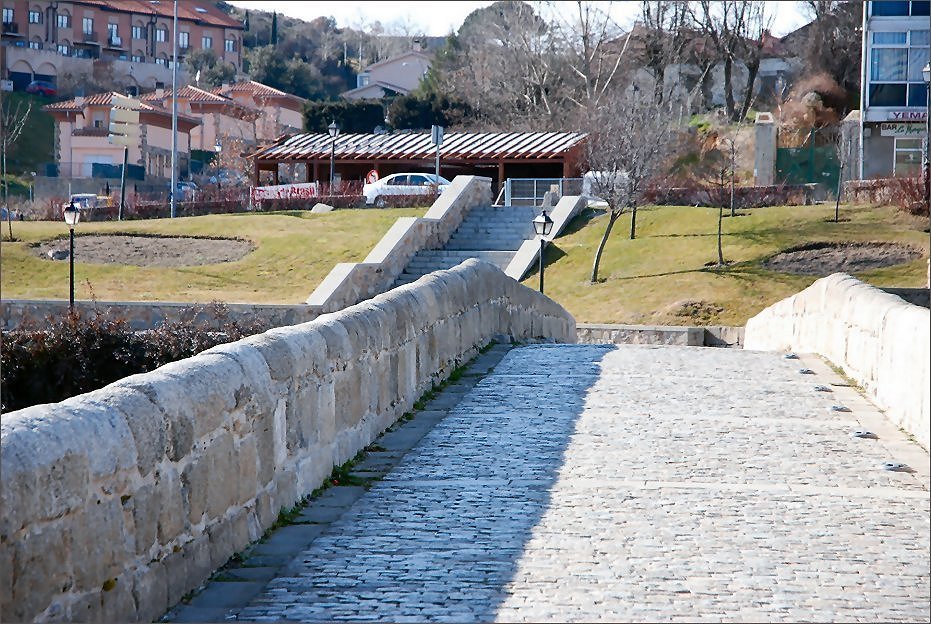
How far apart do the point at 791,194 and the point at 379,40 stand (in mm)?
78247

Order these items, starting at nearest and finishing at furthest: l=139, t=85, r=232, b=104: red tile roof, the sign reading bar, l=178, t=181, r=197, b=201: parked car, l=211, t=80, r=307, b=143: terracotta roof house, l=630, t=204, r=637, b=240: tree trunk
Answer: l=630, t=204, r=637, b=240: tree trunk → the sign reading bar → l=178, t=181, r=197, b=201: parked car → l=139, t=85, r=232, b=104: red tile roof → l=211, t=80, r=307, b=143: terracotta roof house

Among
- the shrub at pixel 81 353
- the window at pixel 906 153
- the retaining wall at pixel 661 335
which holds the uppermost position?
the window at pixel 906 153

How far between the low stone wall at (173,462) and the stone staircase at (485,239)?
19.6m

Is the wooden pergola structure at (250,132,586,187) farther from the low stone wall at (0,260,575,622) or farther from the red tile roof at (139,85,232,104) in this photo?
the low stone wall at (0,260,575,622)

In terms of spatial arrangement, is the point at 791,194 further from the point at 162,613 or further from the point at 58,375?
the point at 162,613

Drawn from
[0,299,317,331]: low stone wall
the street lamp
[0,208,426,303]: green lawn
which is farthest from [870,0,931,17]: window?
[0,299,317,331]: low stone wall

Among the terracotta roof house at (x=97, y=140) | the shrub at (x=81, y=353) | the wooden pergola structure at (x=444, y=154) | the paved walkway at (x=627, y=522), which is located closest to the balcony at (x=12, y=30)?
the terracotta roof house at (x=97, y=140)

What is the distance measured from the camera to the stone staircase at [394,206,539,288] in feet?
93.8

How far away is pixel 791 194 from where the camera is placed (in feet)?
127

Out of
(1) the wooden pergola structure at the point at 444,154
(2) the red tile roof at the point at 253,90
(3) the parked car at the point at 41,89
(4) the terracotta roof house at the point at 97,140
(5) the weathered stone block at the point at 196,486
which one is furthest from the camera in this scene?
(3) the parked car at the point at 41,89

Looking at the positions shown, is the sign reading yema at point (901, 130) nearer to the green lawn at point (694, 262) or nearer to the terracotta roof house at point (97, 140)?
the green lawn at point (694, 262)

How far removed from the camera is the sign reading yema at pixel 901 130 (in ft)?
144

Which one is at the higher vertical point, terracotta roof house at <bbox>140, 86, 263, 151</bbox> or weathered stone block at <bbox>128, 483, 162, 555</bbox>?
terracotta roof house at <bbox>140, 86, 263, 151</bbox>

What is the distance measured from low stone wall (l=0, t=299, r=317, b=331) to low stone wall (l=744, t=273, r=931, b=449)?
10.6 m
